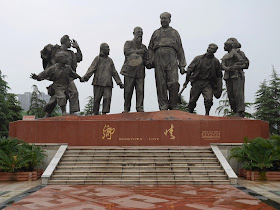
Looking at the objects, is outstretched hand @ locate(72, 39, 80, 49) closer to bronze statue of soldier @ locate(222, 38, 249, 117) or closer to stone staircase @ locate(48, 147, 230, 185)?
stone staircase @ locate(48, 147, 230, 185)

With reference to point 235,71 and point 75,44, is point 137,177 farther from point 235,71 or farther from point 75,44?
point 75,44

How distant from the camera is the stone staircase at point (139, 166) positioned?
689cm

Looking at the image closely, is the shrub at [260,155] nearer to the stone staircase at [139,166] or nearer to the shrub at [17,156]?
the stone staircase at [139,166]

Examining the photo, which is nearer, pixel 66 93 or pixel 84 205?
pixel 84 205

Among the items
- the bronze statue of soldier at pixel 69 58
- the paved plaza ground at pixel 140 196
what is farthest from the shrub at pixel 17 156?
the bronze statue of soldier at pixel 69 58

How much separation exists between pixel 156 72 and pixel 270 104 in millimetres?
11115

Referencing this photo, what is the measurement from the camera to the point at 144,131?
8.96m

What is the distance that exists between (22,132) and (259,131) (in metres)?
6.94

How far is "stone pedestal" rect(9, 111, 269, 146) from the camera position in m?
8.88

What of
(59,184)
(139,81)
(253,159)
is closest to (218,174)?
(253,159)

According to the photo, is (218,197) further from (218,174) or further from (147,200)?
(218,174)

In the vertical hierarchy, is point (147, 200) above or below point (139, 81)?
below

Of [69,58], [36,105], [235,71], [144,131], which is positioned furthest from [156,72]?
[36,105]

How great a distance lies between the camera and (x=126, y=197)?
531 cm
